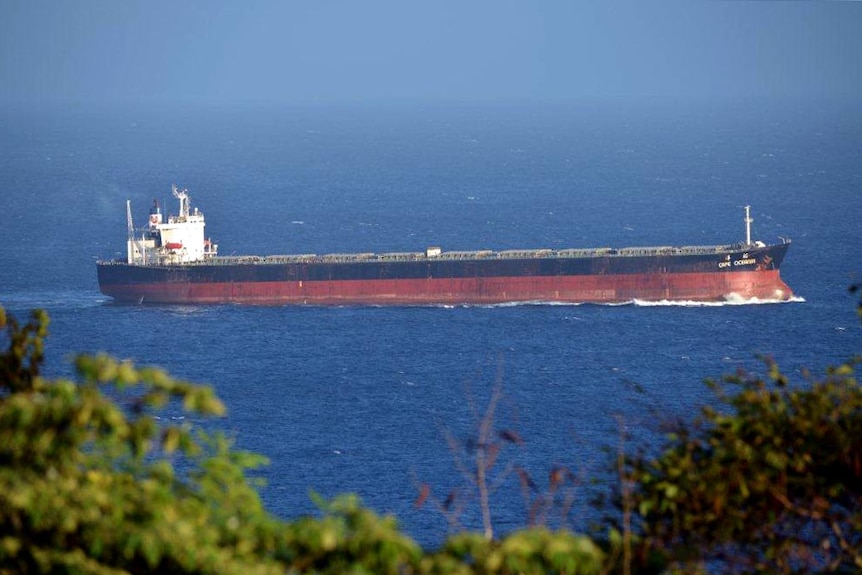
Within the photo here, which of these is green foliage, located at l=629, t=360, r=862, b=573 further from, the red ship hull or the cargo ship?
the red ship hull

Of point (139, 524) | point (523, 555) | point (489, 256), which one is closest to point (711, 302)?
point (489, 256)

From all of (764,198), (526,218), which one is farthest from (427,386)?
(764,198)

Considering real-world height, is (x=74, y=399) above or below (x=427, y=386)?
above

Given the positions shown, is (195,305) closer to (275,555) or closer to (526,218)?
(526,218)

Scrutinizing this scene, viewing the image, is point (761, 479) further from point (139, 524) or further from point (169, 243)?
point (169, 243)

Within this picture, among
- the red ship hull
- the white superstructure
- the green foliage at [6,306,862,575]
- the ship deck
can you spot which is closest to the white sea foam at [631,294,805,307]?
the red ship hull

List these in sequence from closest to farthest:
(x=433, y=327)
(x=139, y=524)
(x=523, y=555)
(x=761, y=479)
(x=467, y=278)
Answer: (x=139, y=524)
(x=523, y=555)
(x=761, y=479)
(x=433, y=327)
(x=467, y=278)
